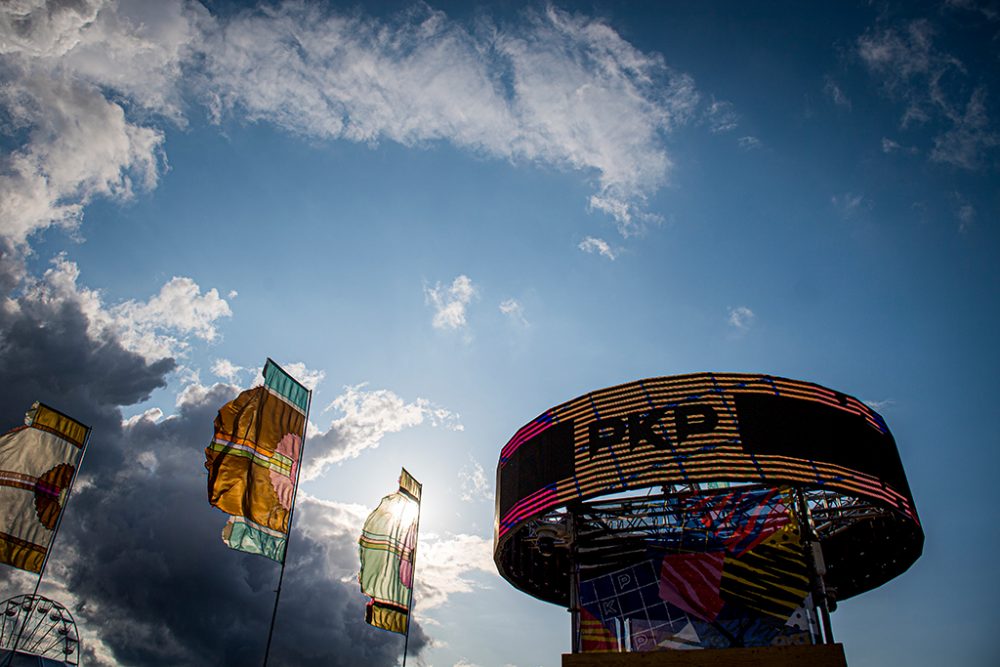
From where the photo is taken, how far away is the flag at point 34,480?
25094 mm

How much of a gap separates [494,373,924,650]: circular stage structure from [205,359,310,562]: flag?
1006cm

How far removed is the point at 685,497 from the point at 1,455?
28667 millimetres

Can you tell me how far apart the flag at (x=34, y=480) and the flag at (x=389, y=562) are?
13.4 meters

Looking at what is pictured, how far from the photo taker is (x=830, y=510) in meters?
24.8

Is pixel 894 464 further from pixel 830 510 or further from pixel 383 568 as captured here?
pixel 383 568

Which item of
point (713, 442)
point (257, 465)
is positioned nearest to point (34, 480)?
point (257, 465)

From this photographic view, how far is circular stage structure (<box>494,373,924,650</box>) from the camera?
22.7 meters

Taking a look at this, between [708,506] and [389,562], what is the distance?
14211mm

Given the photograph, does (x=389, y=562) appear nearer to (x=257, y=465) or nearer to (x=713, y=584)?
(x=257, y=465)

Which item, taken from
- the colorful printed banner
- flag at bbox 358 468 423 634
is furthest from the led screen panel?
flag at bbox 358 468 423 634

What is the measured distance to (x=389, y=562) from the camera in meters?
27.3

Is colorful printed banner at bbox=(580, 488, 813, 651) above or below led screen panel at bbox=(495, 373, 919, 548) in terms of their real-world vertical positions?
below

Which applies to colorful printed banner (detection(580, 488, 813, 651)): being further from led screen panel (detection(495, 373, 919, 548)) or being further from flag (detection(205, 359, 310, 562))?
flag (detection(205, 359, 310, 562))

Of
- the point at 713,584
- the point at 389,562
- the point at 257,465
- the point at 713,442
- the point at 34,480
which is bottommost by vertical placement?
the point at 713,584
